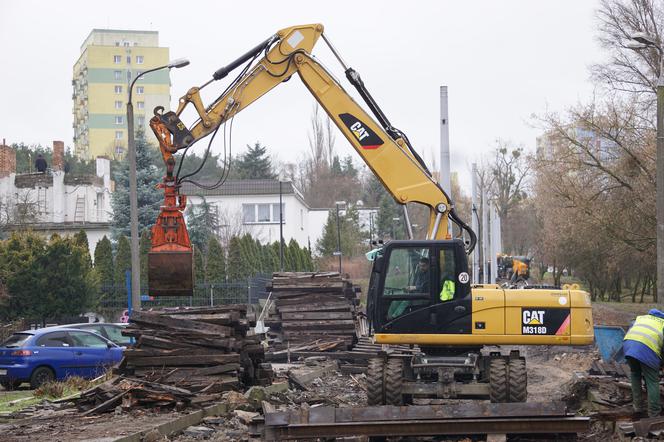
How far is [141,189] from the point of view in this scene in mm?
52656

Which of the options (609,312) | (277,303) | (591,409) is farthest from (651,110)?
(591,409)

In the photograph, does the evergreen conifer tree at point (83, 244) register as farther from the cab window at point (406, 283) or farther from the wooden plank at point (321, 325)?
the cab window at point (406, 283)

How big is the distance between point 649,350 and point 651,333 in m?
0.25

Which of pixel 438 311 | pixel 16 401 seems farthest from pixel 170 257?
pixel 16 401

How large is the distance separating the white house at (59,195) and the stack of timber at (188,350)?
1454 inches

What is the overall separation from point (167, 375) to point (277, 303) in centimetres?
1063

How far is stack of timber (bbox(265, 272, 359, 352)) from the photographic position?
27.1 meters

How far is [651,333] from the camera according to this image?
14328mm

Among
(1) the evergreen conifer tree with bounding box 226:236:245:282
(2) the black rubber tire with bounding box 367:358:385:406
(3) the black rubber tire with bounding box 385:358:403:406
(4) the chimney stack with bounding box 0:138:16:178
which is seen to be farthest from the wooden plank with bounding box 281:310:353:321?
(4) the chimney stack with bounding box 0:138:16:178

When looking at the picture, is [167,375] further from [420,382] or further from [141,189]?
[141,189]

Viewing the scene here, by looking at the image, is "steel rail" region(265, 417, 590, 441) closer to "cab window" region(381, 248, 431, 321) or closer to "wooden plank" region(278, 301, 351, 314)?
"cab window" region(381, 248, 431, 321)

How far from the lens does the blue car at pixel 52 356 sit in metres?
22.8

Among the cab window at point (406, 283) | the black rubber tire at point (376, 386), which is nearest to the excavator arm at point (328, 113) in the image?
the cab window at point (406, 283)

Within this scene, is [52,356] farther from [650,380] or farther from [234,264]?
[234,264]
